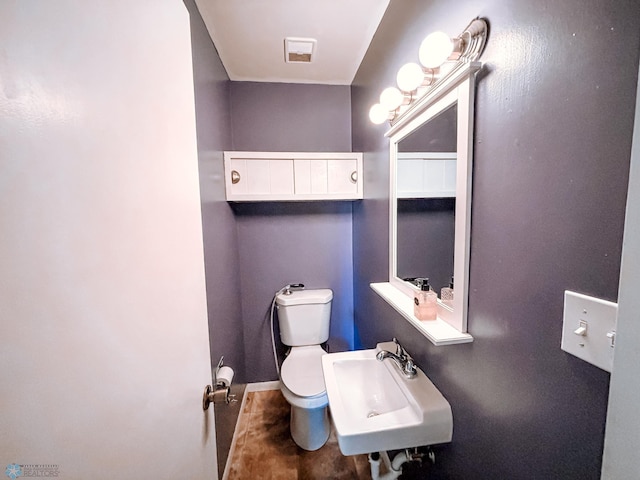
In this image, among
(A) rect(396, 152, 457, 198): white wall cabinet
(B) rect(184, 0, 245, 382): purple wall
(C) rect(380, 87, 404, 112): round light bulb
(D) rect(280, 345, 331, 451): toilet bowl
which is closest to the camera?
(A) rect(396, 152, 457, 198): white wall cabinet

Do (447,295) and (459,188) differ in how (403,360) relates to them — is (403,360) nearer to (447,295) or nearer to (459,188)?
(447,295)

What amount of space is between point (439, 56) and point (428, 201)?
0.47 meters

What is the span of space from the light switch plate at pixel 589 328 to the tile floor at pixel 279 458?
151 cm

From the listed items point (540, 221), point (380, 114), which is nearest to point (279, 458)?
point (540, 221)

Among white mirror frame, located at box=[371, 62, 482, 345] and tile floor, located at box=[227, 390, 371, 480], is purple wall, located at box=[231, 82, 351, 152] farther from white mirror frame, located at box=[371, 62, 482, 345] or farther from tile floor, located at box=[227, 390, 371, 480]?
tile floor, located at box=[227, 390, 371, 480]

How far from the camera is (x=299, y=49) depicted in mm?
1530

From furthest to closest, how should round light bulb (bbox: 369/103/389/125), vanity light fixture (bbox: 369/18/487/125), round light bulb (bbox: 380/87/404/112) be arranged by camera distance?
round light bulb (bbox: 369/103/389/125), round light bulb (bbox: 380/87/404/112), vanity light fixture (bbox: 369/18/487/125)

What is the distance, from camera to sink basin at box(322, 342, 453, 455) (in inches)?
31.2

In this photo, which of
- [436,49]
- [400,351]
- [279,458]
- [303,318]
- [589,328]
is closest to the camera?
[589,328]

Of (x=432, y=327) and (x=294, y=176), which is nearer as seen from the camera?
(x=432, y=327)

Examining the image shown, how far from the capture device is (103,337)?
37 cm

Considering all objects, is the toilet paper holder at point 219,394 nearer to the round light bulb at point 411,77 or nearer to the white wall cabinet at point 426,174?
the white wall cabinet at point 426,174

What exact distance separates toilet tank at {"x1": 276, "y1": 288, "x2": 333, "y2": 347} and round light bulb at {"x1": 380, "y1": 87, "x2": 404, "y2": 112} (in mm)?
1390

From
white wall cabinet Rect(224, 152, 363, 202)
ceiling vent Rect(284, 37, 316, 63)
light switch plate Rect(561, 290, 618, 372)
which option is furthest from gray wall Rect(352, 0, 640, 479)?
white wall cabinet Rect(224, 152, 363, 202)
